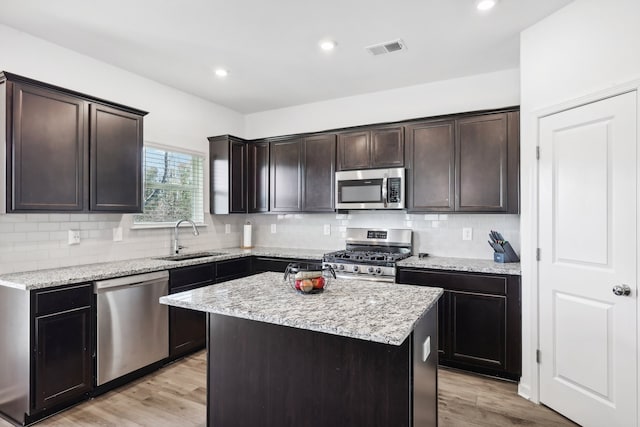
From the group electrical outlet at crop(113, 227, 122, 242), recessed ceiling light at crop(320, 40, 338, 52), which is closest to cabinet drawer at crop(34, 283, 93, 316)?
electrical outlet at crop(113, 227, 122, 242)

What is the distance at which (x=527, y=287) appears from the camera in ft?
9.14

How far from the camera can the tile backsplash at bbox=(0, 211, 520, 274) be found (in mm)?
2869

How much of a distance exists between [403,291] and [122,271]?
2.18 metres

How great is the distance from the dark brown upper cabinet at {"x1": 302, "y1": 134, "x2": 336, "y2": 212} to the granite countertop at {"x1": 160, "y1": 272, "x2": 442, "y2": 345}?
1983mm

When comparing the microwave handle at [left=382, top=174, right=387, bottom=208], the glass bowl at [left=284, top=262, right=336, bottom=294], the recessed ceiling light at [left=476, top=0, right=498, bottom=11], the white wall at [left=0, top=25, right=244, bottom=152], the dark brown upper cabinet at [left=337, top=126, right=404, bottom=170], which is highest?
the recessed ceiling light at [left=476, top=0, right=498, bottom=11]

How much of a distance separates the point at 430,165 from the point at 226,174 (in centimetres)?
240

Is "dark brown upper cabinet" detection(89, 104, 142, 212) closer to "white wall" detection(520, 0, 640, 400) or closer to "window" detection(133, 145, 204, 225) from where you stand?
"window" detection(133, 145, 204, 225)

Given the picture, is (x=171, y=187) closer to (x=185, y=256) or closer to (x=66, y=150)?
(x=185, y=256)

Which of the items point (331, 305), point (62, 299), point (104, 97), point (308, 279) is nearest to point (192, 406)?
point (62, 299)

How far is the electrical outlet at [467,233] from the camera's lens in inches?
148

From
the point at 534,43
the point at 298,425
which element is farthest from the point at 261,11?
the point at 298,425

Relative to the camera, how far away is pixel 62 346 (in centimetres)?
254

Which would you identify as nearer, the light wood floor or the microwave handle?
the light wood floor

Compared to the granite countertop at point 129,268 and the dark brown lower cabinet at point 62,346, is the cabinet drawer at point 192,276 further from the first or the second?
the dark brown lower cabinet at point 62,346
